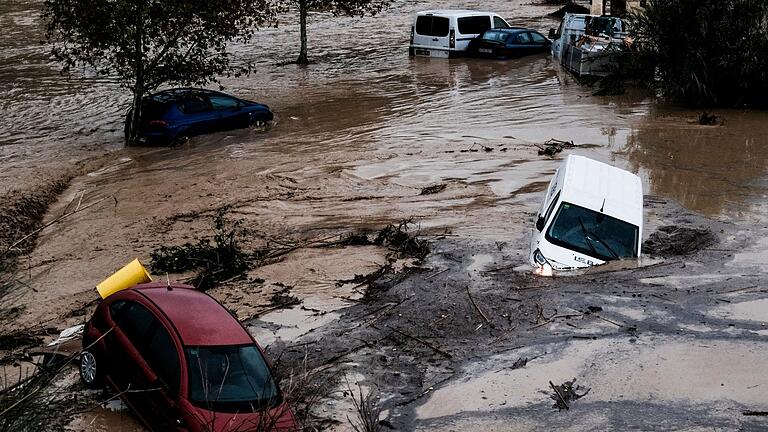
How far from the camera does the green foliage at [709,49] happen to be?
23.2 meters

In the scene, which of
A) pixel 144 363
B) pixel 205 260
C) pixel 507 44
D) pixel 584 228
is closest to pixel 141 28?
pixel 205 260

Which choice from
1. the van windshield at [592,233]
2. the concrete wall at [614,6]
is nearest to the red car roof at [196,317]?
the van windshield at [592,233]

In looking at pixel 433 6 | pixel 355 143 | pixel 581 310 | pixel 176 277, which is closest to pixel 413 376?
pixel 581 310

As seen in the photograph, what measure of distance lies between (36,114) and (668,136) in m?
15.1

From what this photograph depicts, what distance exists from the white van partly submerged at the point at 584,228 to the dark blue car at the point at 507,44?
18.3 m

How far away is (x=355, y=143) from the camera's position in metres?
20.8

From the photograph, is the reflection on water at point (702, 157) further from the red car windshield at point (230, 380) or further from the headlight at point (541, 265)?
the red car windshield at point (230, 380)

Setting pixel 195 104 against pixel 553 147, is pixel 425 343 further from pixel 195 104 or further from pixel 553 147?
pixel 195 104

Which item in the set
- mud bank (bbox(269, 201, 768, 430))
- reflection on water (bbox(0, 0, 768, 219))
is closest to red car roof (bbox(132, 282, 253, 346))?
mud bank (bbox(269, 201, 768, 430))

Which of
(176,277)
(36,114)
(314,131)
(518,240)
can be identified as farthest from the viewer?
(36,114)

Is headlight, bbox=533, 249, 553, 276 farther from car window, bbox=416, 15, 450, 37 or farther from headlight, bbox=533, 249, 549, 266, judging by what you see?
car window, bbox=416, 15, 450, 37

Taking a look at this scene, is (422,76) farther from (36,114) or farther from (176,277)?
(176,277)

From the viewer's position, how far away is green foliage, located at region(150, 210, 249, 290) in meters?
13.0

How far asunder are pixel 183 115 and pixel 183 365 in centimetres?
1307
